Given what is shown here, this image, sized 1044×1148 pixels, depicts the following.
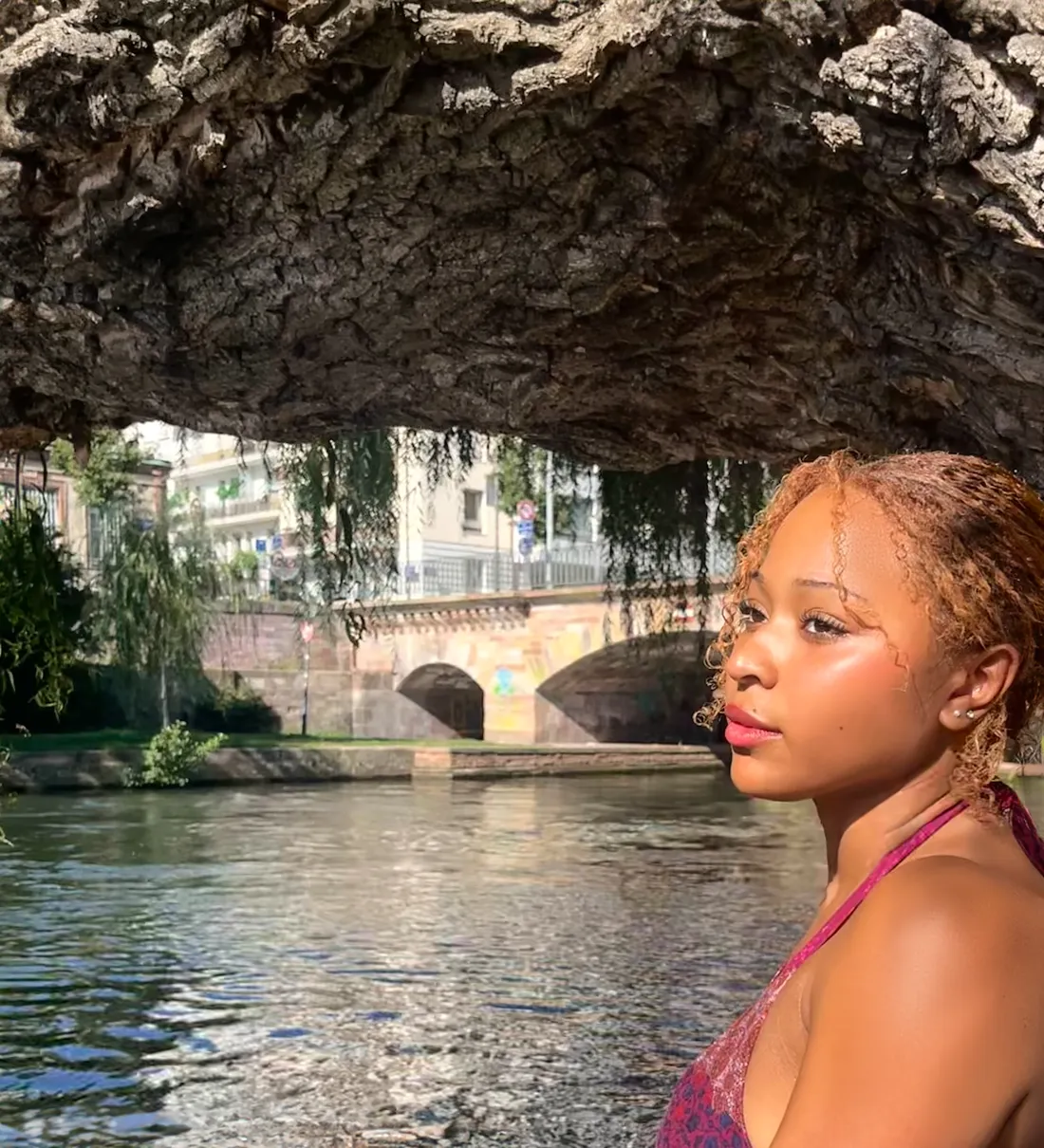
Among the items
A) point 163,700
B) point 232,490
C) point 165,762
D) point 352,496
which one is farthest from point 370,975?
point 163,700

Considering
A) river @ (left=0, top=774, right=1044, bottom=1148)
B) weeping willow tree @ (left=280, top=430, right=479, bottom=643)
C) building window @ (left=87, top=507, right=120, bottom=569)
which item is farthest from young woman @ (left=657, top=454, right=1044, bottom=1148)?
building window @ (left=87, top=507, right=120, bottom=569)

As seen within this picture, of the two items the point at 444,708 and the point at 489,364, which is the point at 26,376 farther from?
the point at 444,708

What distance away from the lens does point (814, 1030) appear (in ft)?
3.23

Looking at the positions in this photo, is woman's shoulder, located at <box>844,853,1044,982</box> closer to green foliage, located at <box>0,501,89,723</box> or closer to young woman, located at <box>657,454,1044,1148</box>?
young woman, located at <box>657,454,1044,1148</box>

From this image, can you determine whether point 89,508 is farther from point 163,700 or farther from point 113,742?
point 113,742

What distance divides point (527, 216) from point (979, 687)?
2882mm

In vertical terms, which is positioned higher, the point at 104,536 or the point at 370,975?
the point at 104,536

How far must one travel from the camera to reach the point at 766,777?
3.85ft

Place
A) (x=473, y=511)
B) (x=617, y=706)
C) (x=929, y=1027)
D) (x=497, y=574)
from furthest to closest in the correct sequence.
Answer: (x=473, y=511) < (x=497, y=574) < (x=617, y=706) < (x=929, y=1027)

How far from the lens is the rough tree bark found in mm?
3076

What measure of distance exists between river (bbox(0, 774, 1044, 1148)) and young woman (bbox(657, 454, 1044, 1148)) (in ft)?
13.4

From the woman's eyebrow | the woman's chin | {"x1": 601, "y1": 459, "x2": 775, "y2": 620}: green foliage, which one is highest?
{"x1": 601, "y1": 459, "x2": 775, "y2": 620}: green foliage

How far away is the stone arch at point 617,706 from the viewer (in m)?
34.9

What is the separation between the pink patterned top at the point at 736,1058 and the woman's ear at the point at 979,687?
0.07 meters
